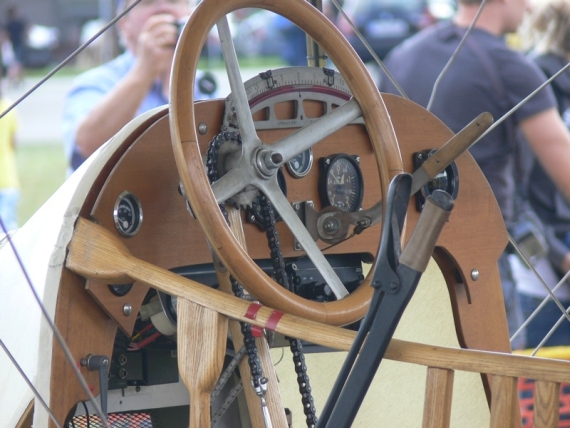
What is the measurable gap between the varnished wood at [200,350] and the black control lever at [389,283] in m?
0.22

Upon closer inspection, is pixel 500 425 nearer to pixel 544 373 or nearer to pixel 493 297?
pixel 544 373

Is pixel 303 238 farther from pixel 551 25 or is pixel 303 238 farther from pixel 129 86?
pixel 551 25

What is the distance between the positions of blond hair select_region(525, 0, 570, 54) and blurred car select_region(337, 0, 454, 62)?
6618mm

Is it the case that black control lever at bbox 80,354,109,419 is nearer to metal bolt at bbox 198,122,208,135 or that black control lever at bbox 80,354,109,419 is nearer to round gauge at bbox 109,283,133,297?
round gauge at bbox 109,283,133,297

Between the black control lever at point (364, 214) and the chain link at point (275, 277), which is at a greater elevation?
the black control lever at point (364, 214)

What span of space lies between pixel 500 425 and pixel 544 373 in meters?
0.11

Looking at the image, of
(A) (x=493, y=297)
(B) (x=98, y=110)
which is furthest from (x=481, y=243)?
(B) (x=98, y=110)

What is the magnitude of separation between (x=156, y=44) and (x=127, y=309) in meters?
1.55

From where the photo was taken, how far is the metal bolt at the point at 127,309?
5.08 feet

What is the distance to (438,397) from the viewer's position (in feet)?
4.19

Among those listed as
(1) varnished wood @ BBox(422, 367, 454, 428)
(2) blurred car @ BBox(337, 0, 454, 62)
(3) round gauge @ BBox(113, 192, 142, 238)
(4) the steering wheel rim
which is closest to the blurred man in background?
(3) round gauge @ BBox(113, 192, 142, 238)

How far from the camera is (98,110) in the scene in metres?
3.00

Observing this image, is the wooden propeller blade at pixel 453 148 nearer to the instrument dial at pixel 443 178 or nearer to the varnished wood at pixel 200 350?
the instrument dial at pixel 443 178

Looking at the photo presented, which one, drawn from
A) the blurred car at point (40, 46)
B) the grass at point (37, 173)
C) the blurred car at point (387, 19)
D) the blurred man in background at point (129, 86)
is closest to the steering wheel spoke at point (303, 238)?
the blurred man in background at point (129, 86)
